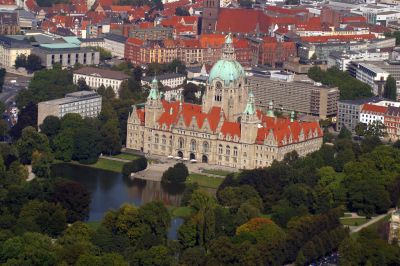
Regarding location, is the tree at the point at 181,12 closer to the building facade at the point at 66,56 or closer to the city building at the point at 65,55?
the city building at the point at 65,55

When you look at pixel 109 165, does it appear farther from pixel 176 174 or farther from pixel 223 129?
pixel 223 129

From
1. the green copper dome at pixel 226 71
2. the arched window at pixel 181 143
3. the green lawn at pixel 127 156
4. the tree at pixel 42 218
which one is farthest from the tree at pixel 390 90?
the tree at pixel 42 218

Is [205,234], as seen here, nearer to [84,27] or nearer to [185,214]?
[185,214]

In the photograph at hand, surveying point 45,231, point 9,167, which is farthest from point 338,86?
point 45,231

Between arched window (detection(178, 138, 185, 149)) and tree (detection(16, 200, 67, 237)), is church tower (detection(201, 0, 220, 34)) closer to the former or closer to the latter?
arched window (detection(178, 138, 185, 149))

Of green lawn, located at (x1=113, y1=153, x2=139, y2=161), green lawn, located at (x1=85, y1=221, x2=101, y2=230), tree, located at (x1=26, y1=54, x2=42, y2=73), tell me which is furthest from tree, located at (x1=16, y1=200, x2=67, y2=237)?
tree, located at (x1=26, y1=54, x2=42, y2=73)
